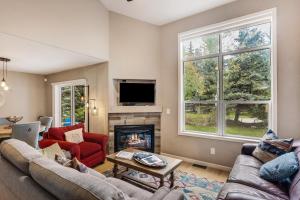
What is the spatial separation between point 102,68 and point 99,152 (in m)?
1.93

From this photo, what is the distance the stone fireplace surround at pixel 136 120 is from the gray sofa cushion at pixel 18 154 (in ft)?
7.33

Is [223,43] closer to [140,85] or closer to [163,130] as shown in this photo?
[140,85]

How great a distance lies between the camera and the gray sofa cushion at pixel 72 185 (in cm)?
91

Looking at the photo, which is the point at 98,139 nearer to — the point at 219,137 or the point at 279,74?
the point at 219,137

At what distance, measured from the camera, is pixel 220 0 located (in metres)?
3.14

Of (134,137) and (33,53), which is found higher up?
(33,53)

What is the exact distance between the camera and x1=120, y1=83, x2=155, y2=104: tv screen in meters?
3.96

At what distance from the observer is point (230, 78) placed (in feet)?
11.0

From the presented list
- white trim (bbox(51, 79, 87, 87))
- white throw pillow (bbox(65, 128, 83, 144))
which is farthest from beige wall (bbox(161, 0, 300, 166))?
white trim (bbox(51, 79, 87, 87))

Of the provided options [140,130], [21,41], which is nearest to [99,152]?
[140,130]

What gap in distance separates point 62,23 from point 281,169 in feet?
12.5

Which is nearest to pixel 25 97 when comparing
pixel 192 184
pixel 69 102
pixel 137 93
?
pixel 69 102

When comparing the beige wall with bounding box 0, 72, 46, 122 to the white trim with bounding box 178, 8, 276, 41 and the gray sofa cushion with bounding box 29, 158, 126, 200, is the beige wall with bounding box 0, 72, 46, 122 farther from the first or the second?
the gray sofa cushion with bounding box 29, 158, 126, 200

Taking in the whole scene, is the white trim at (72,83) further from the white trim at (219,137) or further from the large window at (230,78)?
the white trim at (219,137)
